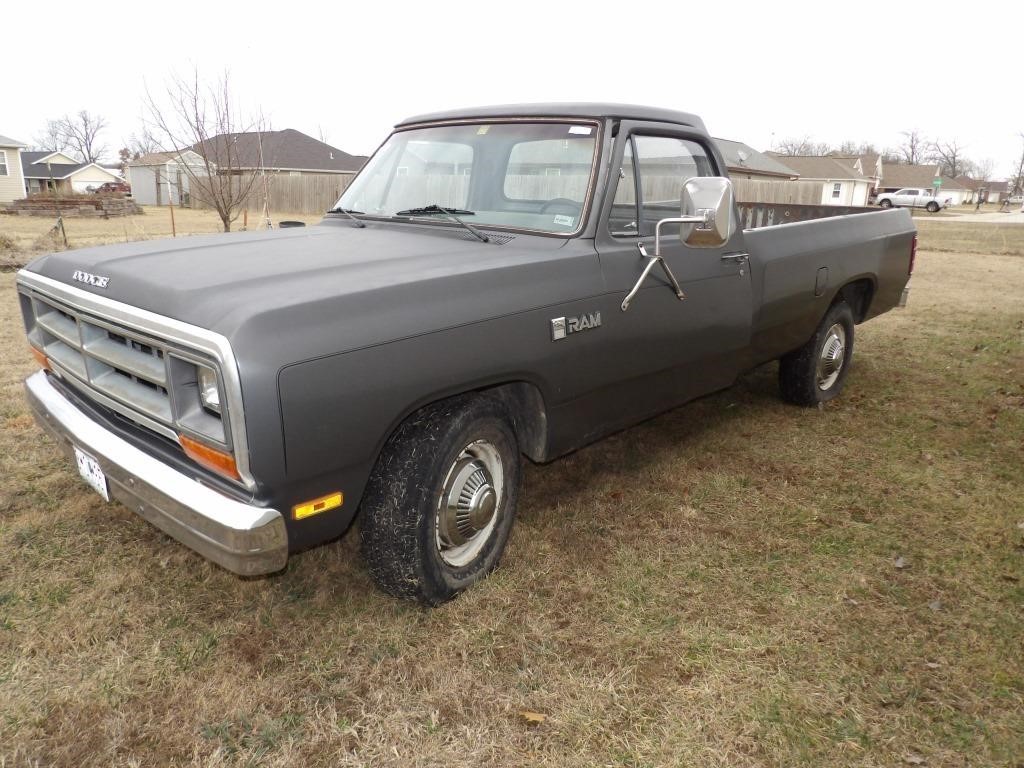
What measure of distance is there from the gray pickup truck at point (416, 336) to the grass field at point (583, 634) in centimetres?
41

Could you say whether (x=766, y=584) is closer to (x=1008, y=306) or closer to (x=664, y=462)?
(x=664, y=462)

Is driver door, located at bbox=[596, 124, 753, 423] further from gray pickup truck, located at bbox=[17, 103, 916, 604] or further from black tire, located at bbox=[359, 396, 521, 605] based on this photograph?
black tire, located at bbox=[359, 396, 521, 605]

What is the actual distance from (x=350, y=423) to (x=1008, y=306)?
1074cm

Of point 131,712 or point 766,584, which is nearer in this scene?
point 131,712

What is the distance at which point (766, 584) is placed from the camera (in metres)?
3.31

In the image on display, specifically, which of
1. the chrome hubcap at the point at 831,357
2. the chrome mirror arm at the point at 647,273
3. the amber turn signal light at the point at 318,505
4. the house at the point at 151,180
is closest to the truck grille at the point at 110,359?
the amber turn signal light at the point at 318,505

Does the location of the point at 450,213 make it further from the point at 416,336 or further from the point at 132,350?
the point at 132,350

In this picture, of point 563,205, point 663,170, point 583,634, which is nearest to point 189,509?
point 583,634

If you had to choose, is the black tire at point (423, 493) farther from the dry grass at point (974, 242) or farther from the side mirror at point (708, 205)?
the dry grass at point (974, 242)

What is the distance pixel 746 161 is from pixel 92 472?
126 feet

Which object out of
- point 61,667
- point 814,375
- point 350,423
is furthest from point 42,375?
point 814,375

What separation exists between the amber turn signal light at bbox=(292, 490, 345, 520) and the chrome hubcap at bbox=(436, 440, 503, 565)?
0.48m

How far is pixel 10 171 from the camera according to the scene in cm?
4084

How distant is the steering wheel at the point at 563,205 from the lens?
11.1 feet
